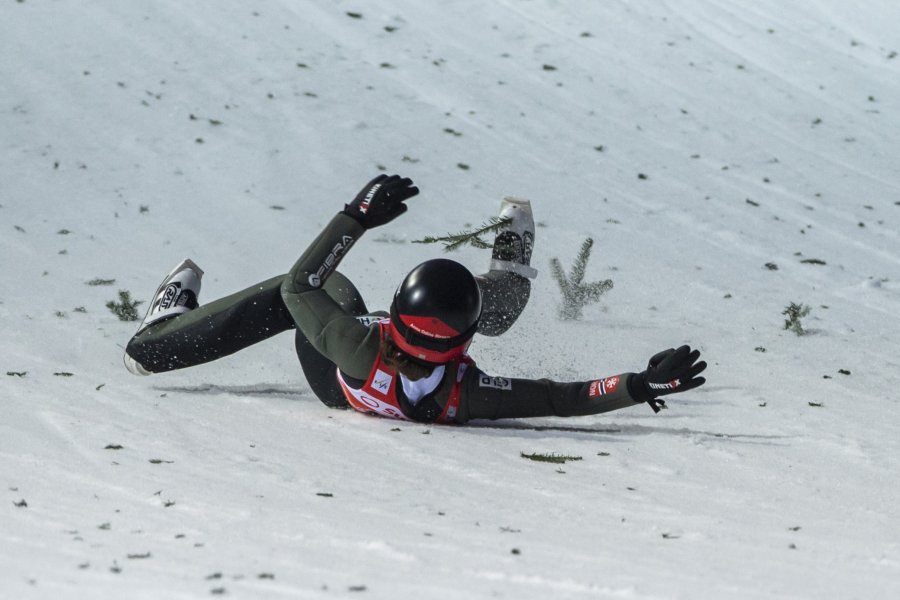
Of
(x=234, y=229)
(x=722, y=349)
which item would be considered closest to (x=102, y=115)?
(x=234, y=229)

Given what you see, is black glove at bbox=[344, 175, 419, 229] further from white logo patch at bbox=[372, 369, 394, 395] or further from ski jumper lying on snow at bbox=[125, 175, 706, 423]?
white logo patch at bbox=[372, 369, 394, 395]

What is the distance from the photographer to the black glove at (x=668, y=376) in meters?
4.13

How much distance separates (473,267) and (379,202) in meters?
2.73

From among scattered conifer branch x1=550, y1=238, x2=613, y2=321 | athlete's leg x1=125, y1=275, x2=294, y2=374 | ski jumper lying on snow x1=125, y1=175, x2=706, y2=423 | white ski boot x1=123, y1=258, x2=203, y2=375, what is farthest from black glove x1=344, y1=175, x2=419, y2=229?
scattered conifer branch x1=550, y1=238, x2=613, y2=321

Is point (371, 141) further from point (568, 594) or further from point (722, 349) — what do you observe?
point (568, 594)

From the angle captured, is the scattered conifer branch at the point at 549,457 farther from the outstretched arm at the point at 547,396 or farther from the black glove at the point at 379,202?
the black glove at the point at 379,202

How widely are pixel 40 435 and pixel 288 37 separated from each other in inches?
296

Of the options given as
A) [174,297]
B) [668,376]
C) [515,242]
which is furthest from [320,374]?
[668,376]

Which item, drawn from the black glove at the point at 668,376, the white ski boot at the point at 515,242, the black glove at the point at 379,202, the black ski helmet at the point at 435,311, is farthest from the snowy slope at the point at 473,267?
the black glove at the point at 379,202

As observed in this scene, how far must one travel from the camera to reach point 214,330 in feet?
15.6

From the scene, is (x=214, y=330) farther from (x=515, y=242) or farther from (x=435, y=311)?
(x=515, y=242)

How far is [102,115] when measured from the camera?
875 centimetres

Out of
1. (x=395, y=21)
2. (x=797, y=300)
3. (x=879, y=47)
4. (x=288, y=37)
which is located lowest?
(x=797, y=300)

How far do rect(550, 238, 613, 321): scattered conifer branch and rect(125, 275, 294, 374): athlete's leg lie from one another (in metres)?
2.12
